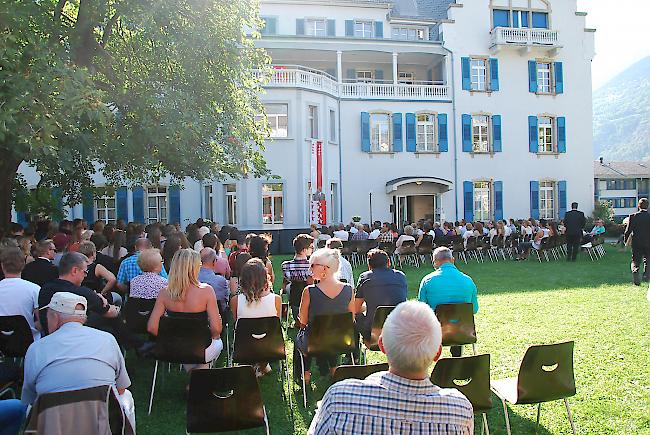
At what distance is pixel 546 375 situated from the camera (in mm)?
3891

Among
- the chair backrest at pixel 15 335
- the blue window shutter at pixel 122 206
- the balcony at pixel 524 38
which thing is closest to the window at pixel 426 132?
the balcony at pixel 524 38

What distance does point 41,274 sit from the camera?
6.34m

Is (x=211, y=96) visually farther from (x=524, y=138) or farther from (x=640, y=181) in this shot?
(x=640, y=181)

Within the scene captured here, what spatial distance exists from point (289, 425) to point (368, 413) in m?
2.68

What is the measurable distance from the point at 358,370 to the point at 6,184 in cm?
1033

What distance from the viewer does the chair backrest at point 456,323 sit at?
5.38 metres

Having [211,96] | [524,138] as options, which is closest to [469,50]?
[524,138]

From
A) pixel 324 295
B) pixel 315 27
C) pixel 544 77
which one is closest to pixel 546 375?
pixel 324 295

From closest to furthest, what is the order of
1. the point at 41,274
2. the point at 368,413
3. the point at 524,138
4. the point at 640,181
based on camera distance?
the point at 368,413 < the point at 41,274 < the point at 524,138 < the point at 640,181

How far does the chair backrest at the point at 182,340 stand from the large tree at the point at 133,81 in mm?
4093

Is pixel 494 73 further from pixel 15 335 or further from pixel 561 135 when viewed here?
pixel 15 335

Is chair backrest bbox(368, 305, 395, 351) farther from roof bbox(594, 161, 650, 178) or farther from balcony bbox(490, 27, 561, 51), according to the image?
roof bbox(594, 161, 650, 178)

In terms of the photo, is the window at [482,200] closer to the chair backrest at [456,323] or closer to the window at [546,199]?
the window at [546,199]

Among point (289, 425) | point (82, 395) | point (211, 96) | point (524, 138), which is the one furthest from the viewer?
point (524, 138)
